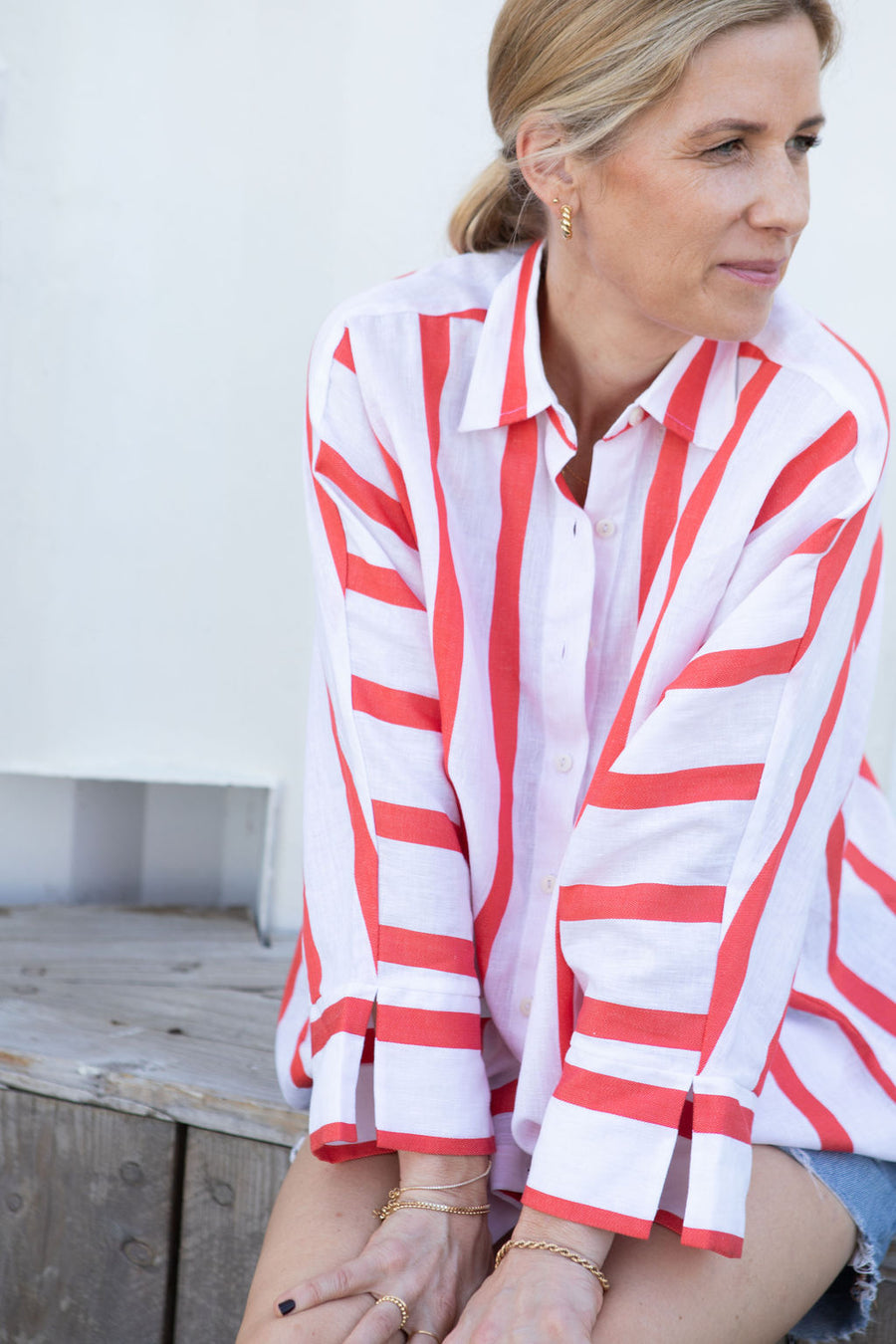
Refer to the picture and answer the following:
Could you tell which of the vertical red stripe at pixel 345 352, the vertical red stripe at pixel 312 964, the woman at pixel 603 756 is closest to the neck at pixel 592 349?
the woman at pixel 603 756

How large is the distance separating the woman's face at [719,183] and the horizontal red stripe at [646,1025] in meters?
0.62

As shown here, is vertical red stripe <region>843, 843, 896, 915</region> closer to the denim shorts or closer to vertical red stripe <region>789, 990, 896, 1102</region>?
vertical red stripe <region>789, 990, 896, 1102</region>

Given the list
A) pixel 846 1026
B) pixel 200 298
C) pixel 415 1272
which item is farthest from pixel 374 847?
pixel 200 298

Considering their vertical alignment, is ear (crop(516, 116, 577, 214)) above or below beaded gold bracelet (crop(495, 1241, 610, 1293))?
above

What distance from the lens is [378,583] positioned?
1.29m

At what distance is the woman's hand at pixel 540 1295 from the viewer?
978 mm

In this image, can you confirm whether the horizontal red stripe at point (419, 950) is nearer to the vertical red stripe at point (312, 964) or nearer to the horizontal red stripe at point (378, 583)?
the vertical red stripe at point (312, 964)

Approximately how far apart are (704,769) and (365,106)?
138 cm

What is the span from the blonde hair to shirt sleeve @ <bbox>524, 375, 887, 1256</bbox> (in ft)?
Answer: 1.09

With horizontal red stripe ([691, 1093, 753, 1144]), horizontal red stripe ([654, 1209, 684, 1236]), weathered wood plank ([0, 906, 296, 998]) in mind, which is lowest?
weathered wood plank ([0, 906, 296, 998])

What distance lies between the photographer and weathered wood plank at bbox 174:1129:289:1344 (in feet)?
5.06

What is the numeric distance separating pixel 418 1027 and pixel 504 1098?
163 millimetres

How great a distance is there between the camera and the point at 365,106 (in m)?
2.06

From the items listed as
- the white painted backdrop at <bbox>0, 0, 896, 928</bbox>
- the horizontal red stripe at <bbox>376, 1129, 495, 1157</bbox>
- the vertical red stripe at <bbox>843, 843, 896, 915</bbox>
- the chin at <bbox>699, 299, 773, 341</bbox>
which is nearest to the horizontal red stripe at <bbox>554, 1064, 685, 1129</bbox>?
the horizontal red stripe at <bbox>376, 1129, 495, 1157</bbox>
